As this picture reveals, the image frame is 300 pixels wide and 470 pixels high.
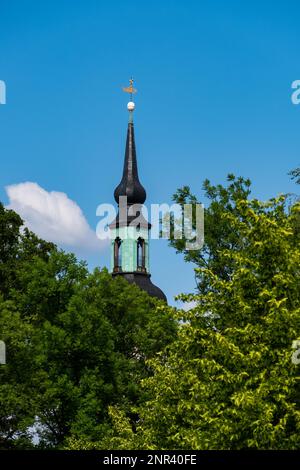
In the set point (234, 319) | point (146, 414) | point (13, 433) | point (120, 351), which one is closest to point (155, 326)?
point (120, 351)

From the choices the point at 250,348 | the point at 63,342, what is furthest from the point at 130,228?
the point at 250,348

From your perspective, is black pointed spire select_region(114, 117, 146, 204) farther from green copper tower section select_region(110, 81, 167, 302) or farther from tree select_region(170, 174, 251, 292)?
tree select_region(170, 174, 251, 292)

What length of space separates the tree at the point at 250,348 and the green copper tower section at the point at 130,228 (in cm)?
6089

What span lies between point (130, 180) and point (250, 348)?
65.8m

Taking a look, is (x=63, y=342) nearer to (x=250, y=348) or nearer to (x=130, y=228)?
(x=250, y=348)

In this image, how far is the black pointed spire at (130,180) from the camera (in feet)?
280

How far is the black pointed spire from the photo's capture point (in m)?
85.2

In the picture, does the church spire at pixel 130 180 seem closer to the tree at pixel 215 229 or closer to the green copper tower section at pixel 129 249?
the green copper tower section at pixel 129 249

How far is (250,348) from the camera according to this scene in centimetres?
2020

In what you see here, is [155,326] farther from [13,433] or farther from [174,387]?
[174,387]

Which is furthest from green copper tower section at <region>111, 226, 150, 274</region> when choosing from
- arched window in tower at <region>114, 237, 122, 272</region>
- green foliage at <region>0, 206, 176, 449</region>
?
green foliage at <region>0, 206, 176, 449</region>

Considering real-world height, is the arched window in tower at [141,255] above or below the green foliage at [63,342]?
above

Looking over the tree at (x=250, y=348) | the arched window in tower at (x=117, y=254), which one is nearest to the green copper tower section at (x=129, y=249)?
the arched window in tower at (x=117, y=254)
